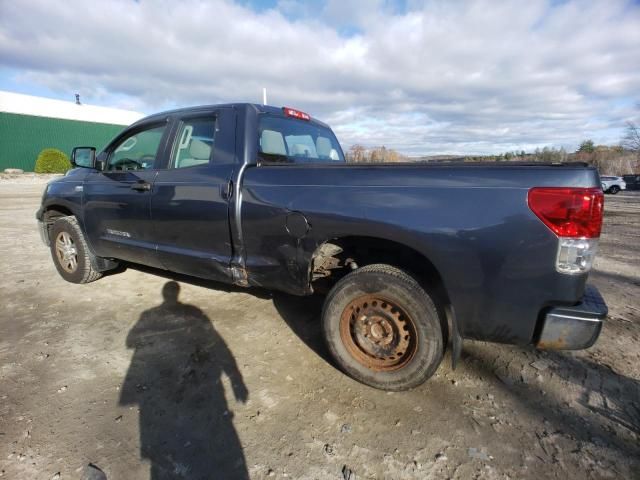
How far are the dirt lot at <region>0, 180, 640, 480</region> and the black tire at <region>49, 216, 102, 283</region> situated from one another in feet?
2.34

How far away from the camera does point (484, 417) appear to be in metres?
2.20

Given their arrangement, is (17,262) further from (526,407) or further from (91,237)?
(526,407)

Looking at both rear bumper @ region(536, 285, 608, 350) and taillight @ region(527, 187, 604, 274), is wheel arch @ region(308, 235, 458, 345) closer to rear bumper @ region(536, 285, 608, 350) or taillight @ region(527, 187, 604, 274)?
rear bumper @ region(536, 285, 608, 350)

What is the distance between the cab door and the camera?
3.37 meters

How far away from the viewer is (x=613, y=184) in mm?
24188

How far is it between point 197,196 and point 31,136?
34167 mm

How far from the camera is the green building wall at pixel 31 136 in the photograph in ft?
88.0

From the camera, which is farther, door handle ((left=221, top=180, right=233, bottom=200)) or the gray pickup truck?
door handle ((left=221, top=180, right=233, bottom=200))

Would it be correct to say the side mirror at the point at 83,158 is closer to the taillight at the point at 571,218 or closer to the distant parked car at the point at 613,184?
the taillight at the point at 571,218

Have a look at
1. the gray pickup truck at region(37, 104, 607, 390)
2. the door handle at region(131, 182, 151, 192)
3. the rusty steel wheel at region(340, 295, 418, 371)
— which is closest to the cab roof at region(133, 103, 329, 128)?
the gray pickup truck at region(37, 104, 607, 390)

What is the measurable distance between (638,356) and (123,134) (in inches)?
205

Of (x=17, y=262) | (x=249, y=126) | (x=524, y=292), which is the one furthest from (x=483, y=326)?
(x=17, y=262)

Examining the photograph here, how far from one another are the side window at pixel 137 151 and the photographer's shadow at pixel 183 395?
1574 millimetres

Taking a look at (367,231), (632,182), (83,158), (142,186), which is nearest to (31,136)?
(83,158)
